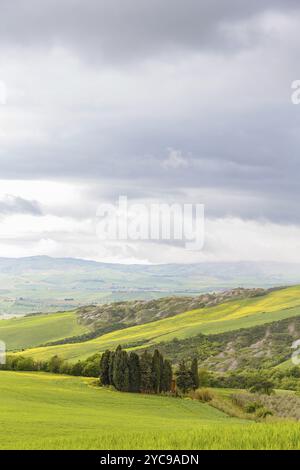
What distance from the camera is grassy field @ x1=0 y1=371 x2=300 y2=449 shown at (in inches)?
Answer: 872

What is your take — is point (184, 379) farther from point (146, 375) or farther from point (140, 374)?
point (140, 374)

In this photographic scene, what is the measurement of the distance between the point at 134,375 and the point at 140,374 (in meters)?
1.04

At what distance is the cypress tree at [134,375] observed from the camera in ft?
327

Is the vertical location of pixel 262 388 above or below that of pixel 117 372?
below

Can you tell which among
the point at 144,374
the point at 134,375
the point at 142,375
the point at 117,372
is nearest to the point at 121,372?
the point at 117,372

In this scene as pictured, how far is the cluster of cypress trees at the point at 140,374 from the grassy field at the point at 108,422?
4.06 m

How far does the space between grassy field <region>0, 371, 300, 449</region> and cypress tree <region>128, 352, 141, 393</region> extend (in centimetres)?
425

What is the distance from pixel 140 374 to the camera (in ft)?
330

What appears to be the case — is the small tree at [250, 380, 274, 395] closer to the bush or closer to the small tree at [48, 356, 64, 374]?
the bush

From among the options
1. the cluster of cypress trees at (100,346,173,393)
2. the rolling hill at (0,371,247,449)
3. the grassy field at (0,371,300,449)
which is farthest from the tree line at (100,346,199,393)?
the grassy field at (0,371,300,449)

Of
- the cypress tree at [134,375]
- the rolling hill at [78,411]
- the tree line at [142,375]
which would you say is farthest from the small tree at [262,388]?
the cypress tree at [134,375]

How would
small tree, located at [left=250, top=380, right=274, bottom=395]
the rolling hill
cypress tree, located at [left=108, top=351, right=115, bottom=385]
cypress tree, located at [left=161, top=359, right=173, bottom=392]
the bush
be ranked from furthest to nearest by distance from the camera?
small tree, located at [left=250, top=380, right=274, bottom=395] → cypress tree, located at [left=108, top=351, right=115, bottom=385] → cypress tree, located at [left=161, top=359, right=173, bottom=392] → the bush → the rolling hill
